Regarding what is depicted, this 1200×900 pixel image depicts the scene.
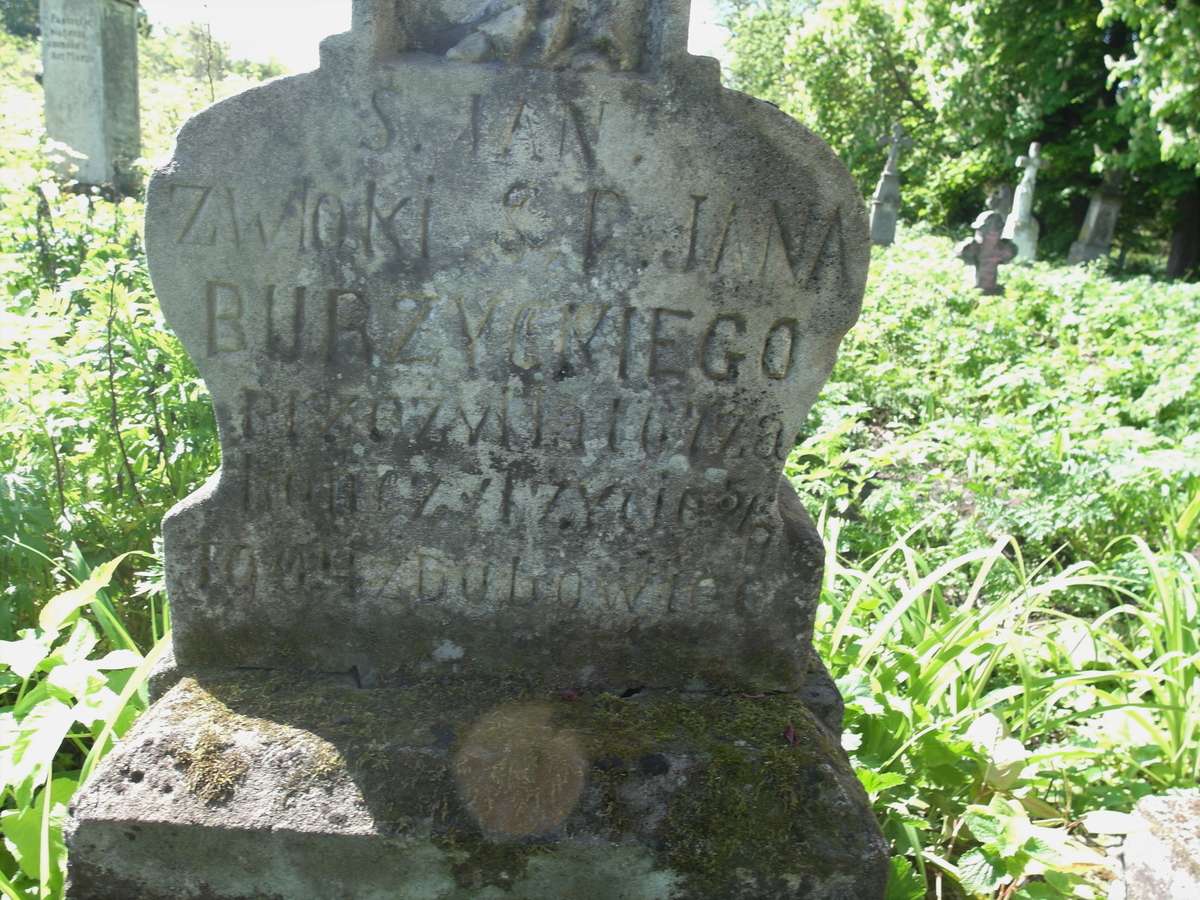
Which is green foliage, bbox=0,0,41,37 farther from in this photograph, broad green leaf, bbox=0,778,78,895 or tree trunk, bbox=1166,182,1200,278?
broad green leaf, bbox=0,778,78,895

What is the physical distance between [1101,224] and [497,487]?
1826 centimetres

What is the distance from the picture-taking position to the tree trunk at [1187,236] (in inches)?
699

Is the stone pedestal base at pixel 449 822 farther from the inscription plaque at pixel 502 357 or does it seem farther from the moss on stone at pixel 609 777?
the inscription plaque at pixel 502 357

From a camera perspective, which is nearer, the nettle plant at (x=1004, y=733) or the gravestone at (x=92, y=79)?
A: the nettle plant at (x=1004, y=733)

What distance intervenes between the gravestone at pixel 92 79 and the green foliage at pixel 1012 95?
1298cm

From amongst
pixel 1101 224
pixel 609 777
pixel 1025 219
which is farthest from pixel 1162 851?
pixel 1101 224

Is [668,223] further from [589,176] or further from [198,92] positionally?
[198,92]

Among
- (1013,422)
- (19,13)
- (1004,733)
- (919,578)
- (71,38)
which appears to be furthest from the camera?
(19,13)

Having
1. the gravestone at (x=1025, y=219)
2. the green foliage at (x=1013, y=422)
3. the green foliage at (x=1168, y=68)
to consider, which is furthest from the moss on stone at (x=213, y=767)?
the gravestone at (x=1025, y=219)

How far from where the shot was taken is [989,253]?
9469 millimetres

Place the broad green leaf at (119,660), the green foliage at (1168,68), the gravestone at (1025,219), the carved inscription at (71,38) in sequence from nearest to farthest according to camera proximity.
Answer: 1. the broad green leaf at (119,660)
2. the carved inscription at (71,38)
3. the green foliage at (1168,68)
4. the gravestone at (1025,219)

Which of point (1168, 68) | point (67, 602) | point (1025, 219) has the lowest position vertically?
point (67, 602)

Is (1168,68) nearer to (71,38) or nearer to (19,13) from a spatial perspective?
(71,38)

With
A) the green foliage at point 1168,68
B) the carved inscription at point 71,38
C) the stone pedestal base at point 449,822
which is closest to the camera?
the stone pedestal base at point 449,822
